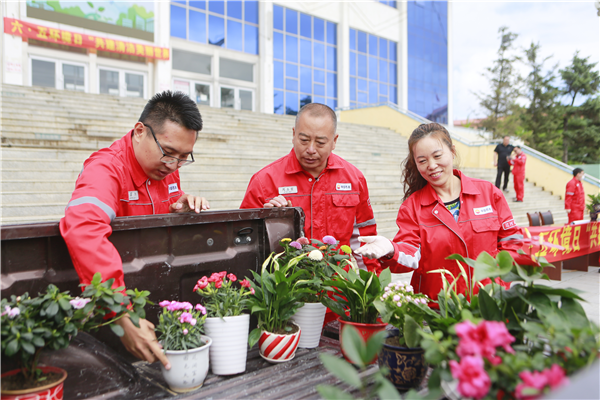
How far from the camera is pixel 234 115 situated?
1302 cm

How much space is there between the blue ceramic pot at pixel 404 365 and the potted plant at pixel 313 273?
0.40 m

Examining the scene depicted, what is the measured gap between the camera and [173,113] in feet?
6.64

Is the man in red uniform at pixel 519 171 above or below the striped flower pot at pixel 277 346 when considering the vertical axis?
above

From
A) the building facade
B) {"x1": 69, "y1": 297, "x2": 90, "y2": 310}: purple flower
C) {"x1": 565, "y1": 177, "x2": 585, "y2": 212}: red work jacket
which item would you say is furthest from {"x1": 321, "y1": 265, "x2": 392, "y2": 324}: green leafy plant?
the building facade

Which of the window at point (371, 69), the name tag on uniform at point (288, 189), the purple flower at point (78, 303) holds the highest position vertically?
the window at point (371, 69)

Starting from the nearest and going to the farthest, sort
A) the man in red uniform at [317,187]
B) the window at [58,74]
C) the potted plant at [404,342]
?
the potted plant at [404,342] < the man in red uniform at [317,187] < the window at [58,74]

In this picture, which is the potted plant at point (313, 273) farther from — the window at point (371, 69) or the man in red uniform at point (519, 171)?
the window at point (371, 69)

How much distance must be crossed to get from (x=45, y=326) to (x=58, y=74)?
17.4 metres

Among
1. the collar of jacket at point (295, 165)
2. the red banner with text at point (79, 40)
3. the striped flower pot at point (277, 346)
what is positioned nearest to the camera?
the striped flower pot at point (277, 346)

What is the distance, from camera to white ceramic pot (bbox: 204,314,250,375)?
133 centimetres

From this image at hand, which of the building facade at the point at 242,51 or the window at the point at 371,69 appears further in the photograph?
the window at the point at 371,69

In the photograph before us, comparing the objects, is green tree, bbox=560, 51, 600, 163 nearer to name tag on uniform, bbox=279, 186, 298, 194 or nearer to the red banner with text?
the red banner with text

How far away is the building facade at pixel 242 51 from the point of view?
1511 cm

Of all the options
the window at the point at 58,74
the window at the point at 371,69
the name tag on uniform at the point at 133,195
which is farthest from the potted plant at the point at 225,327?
the window at the point at 371,69
